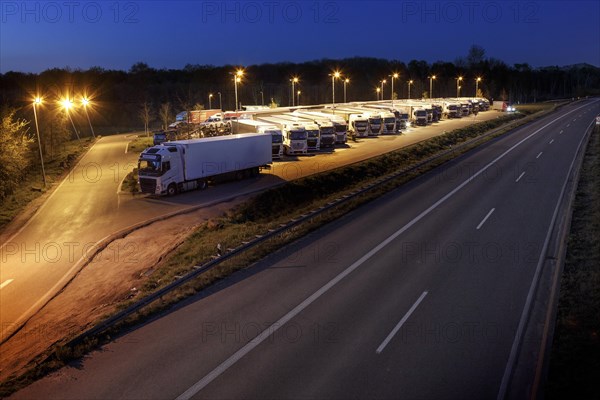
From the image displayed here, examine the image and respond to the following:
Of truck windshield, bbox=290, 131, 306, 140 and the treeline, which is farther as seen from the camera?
the treeline

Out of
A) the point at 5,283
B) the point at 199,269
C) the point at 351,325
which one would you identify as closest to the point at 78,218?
the point at 5,283

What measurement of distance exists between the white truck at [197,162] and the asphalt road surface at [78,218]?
0.78 m

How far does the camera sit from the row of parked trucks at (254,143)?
29969mm

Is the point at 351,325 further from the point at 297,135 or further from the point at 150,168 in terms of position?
the point at 297,135

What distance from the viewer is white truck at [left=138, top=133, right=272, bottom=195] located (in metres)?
29.6

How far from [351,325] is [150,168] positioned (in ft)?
68.8

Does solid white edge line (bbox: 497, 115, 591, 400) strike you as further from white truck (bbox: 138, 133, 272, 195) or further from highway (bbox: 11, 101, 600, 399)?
white truck (bbox: 138, 133, 272, 195)

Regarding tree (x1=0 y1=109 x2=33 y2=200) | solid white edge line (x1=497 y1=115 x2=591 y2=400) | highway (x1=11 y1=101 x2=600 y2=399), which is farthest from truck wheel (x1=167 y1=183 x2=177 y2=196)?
solid white edge line (x1=497 y1=115 x2=591 y2=400)

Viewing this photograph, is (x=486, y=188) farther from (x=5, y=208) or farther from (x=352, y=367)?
(x=5, y=208)

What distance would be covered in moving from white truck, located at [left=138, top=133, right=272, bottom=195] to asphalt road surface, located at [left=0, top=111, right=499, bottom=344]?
78cm

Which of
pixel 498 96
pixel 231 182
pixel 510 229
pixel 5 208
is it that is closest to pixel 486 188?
pixel 510 229

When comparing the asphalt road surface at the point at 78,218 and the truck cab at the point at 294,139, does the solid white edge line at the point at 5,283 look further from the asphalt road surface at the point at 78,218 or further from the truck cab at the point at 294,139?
the truck cab at the point at 294,139

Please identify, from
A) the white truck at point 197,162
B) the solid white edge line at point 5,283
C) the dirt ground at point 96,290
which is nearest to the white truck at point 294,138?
the white truck at point 197,162

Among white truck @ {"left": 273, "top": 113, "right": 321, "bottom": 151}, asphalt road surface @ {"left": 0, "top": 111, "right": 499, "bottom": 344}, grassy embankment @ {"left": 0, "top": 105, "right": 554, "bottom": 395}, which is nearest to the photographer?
grassy embankment @ {"left": 0, "top": 105, "right": 554, "bottom": 395}
